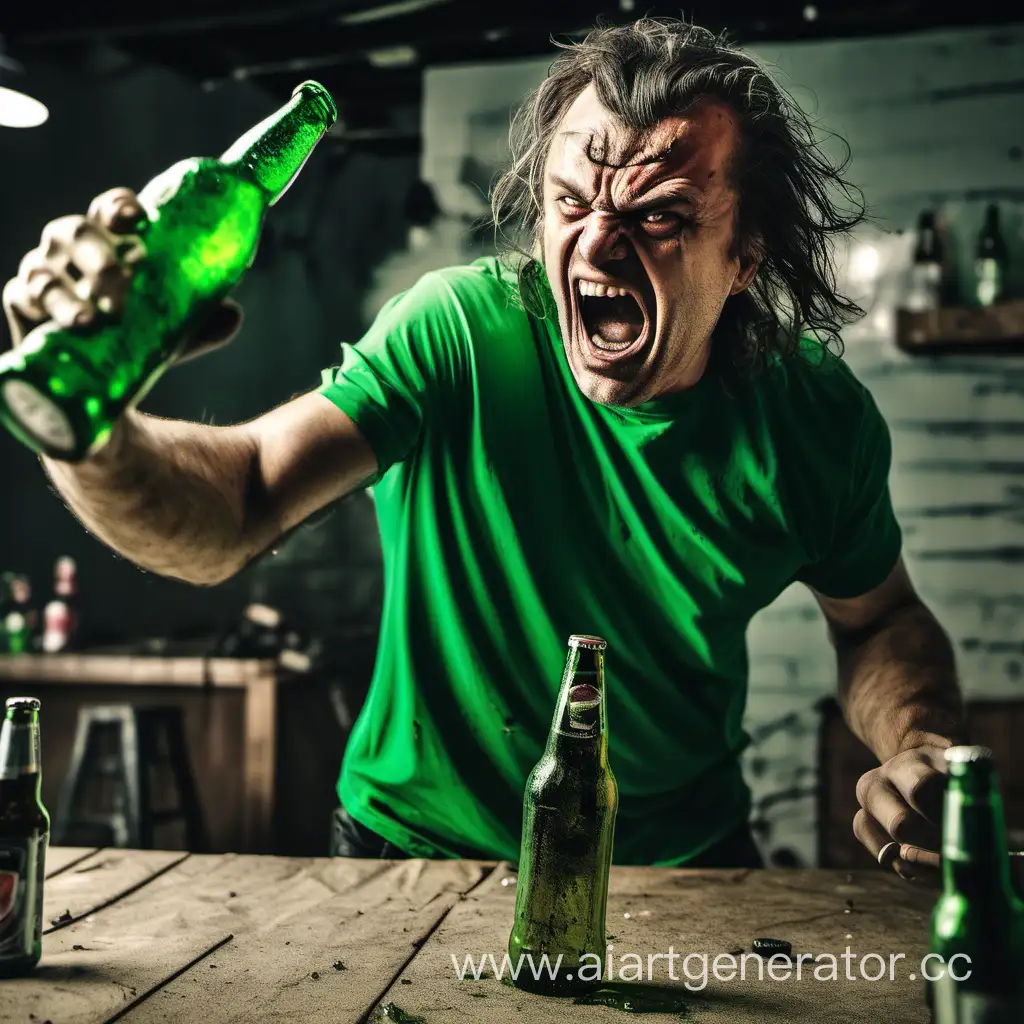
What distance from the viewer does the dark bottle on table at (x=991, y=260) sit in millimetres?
3287

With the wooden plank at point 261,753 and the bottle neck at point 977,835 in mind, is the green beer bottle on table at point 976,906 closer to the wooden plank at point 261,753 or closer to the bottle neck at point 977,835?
the bottle neck at point 977,835

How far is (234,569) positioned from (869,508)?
0.88 meters

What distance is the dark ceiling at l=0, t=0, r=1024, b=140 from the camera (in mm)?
3354

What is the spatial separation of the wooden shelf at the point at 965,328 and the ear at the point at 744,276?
2034 mm

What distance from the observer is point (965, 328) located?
3.18 metres

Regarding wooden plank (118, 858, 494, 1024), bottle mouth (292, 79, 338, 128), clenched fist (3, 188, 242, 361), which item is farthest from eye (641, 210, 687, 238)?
wooden plank (118, 858, 494, 1024)

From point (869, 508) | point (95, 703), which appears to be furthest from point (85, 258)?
point (95, 703)

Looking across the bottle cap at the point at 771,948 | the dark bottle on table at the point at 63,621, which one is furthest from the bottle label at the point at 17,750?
the dark bottle on table at the point at 63,621

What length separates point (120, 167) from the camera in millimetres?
4805

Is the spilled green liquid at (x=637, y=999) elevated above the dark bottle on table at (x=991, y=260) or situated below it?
below

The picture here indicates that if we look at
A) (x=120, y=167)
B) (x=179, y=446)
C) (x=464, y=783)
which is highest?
(x=120, y=167)

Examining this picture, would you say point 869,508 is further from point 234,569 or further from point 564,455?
point 234,569

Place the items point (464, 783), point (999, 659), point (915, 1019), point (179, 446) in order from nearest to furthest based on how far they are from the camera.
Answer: point (915, 1019)
point (179, 446)
point (464, 783)
point (999, 659)

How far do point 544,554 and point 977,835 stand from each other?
0.76 meters
